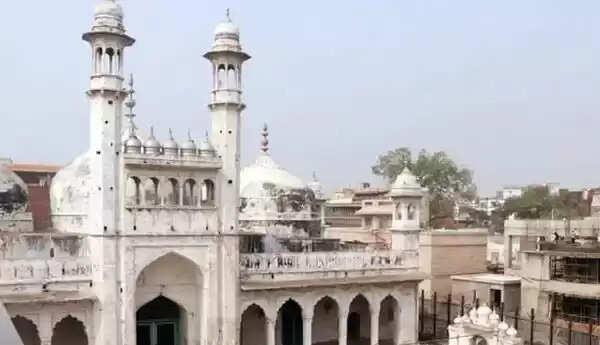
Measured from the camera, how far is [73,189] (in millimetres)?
16094

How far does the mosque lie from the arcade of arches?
39 mm

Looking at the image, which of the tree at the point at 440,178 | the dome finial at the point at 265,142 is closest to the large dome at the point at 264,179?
the dome finial at the point at 265,142

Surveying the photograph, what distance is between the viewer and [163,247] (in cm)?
1420

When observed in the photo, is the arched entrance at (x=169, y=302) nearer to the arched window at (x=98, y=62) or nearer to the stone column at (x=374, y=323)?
the arched window at (x=98, y=62)

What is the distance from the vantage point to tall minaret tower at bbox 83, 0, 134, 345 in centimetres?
1355

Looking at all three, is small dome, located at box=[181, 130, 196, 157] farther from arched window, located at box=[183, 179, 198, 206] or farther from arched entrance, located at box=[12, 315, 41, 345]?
arched entrance, located at box=[12, 315, 41, 345]

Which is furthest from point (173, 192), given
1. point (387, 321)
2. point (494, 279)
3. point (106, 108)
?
point (494, 279)

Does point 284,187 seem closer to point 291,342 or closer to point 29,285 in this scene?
point 291,342

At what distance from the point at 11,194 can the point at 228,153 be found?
5.58 meters

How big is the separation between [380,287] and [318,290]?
6.59 feet

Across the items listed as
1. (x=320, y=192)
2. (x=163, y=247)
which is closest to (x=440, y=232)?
(x=320, y=192)

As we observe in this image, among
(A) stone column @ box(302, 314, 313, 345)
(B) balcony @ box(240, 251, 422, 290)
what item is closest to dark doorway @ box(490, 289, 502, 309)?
(B) balcony @ box(240, 251, 422, 290)

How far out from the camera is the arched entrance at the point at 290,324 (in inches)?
695

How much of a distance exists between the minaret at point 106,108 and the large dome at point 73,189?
6.33 ft
